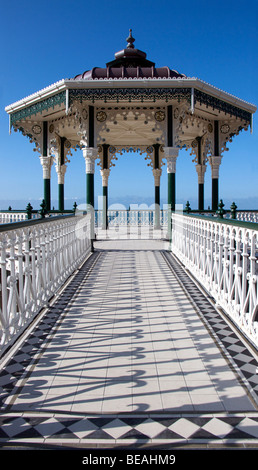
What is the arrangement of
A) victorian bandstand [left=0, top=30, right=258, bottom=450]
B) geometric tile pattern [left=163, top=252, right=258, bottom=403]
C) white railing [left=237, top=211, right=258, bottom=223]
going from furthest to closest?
white railing [left=237, top=211, right=258, bottom=223]
geometric tile pattern [left=163, top=252, right=258, bottom=403]
victorian bandstand [left=0, top=30, right=258, bottom=450]

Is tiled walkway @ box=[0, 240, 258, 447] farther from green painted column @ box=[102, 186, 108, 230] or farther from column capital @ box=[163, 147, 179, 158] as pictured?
green painted column @ box=[102, 186, 108, 230]

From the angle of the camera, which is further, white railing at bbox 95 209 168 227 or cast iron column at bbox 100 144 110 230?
white railing at bbox 95 209 168 227

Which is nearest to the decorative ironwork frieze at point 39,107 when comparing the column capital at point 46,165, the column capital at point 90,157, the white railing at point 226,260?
the column capital at point 90,157

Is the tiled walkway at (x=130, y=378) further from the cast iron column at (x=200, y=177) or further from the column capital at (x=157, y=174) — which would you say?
the column capital at (x=157, y=174)

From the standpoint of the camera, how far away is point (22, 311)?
148 inches

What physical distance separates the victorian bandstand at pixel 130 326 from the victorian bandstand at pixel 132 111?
5 cm

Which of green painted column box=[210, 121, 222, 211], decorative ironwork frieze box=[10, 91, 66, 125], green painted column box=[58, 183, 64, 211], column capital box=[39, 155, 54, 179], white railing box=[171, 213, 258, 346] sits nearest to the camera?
white railing box=[171, 213, 258, 346]

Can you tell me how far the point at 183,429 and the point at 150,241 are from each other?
31.7 feet

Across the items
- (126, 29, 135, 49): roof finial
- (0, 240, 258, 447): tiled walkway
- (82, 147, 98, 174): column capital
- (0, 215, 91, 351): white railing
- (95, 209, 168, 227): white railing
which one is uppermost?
(126, 29, 135, 49): roof finial

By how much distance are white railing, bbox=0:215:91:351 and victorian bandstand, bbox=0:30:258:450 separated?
0.06 ft

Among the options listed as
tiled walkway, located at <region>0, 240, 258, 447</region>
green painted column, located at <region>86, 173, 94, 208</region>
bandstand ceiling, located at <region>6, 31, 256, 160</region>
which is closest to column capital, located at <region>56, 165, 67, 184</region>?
bandstand ceiling, located at <region>6, 31, 256, 160</region>

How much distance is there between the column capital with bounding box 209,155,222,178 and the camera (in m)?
11.9

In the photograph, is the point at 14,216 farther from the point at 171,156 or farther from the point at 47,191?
the point at 171,156

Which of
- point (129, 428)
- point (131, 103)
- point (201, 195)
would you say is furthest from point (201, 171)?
point (129, 428)
